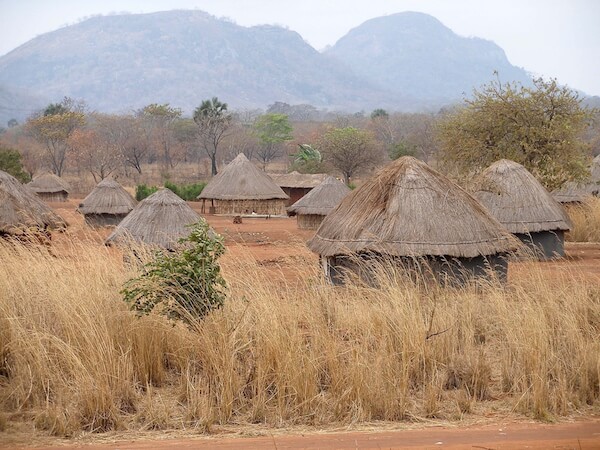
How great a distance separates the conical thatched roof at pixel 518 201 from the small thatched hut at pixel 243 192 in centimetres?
1442

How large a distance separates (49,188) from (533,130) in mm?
23425

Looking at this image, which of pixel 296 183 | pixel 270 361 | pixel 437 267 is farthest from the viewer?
pixel 296 183

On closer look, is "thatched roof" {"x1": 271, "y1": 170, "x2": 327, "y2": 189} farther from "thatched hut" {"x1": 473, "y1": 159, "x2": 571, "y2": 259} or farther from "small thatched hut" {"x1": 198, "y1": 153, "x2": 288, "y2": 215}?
"thatched hut" {"x1": 473, "y1": 159, "x2": 571, "y2": 259}

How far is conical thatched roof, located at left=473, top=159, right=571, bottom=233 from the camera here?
13.2m

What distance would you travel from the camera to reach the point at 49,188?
3369 cm

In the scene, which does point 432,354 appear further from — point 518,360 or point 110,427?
point 110,427

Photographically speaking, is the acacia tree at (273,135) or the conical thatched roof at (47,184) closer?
the conical thatched roof at (47,184)

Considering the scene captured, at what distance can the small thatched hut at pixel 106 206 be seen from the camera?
22453 millimetres

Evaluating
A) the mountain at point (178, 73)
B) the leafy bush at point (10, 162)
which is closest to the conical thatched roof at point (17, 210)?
the leafy bush at point (10, 162)

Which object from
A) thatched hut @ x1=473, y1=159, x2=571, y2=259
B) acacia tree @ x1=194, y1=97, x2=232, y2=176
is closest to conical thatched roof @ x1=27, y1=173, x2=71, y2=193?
acacia tree @ x1=194, y1=97, x2=232, y2=176

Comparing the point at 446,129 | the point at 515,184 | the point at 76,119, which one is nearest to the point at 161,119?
the point at 76,119

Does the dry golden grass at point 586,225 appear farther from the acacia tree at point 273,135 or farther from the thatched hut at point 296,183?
the acacia tree at point 273,135

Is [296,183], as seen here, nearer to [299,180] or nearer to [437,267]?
[299,180]

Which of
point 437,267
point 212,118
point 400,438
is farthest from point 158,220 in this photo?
point 212,118
